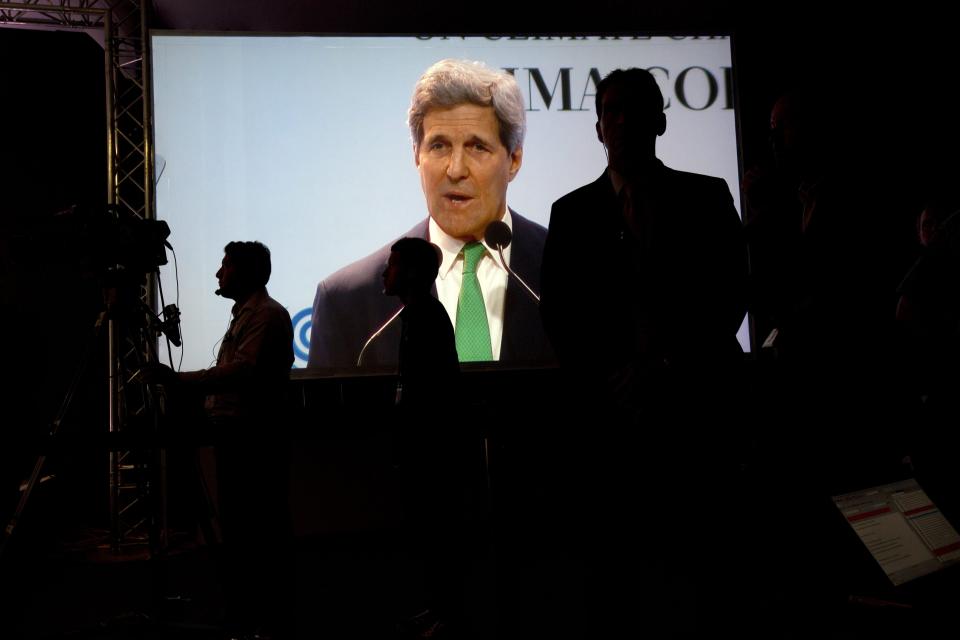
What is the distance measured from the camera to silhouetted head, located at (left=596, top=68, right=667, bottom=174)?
5.04 ft

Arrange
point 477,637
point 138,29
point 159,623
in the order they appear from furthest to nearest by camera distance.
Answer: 1. point 138,29
2. point 477,637
3. point 159,623

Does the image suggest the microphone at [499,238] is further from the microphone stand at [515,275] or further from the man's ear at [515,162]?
the man's ear at [515,162]

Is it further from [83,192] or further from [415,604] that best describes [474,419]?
[83,192]

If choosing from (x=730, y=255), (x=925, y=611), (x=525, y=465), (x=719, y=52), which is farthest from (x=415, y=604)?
(x=719, y=52)

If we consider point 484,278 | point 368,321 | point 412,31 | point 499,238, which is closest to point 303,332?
point 368,321

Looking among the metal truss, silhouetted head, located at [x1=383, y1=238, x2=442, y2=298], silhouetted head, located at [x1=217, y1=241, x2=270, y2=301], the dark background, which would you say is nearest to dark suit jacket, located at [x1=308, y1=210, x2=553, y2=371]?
the metal truss

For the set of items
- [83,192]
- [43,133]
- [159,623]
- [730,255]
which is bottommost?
[159,623]

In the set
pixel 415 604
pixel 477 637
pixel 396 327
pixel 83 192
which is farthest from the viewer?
pixel 83 192

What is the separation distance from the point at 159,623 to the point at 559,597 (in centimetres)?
153

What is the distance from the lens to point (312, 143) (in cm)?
463

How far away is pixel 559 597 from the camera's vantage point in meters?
3.14

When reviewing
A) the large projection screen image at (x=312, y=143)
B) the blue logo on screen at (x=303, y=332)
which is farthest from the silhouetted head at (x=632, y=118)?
the blue logo on screen at (x=303, y=332)

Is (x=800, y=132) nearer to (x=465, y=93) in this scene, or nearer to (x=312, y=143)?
(x=465, y=93)

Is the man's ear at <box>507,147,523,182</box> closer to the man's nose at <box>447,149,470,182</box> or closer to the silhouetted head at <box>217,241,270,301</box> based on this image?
the man's nose at <box>447,149,470,182</box>
